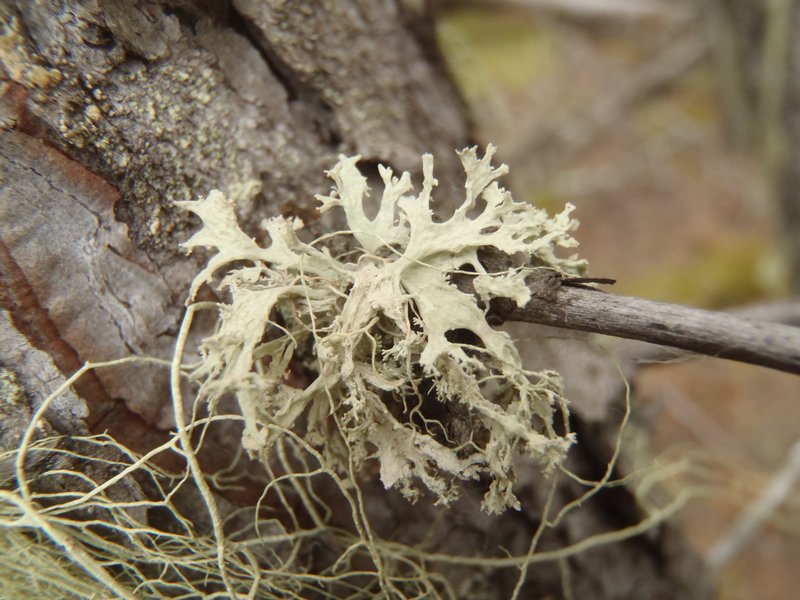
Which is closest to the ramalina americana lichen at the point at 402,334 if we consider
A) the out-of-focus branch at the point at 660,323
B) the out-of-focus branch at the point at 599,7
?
the out-of-focus branch at the point at 660,323

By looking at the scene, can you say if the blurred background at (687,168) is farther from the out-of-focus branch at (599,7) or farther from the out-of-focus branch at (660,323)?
the out-of-focus branch at (660,323)

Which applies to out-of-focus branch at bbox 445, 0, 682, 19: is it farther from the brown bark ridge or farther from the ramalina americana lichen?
the ramalina americana lichen

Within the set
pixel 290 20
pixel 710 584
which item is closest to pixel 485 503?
pixel 290 20

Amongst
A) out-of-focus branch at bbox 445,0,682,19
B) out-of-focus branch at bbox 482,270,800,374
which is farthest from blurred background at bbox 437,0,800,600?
out-of-focus branch at bbox 482,270,800,374

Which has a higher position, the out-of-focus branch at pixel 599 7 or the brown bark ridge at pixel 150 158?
the out-of-focus branch at pixel 599 7

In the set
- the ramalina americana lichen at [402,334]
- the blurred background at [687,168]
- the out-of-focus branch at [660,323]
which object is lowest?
the ramalina americana lichen at [402,334]

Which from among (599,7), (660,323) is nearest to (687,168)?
(599,7)

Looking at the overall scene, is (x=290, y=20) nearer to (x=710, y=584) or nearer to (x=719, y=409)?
(x=710, y=584)
